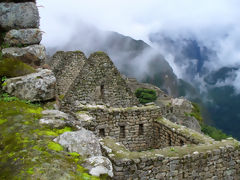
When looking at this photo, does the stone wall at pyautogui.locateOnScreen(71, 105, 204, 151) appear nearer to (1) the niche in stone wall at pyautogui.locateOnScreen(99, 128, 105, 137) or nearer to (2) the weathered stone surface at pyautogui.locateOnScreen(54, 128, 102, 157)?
(1) the niche in stone wall at pyautogui.locateOnScreen(99, 128, 105, 137)

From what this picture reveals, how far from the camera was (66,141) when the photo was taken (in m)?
3.17

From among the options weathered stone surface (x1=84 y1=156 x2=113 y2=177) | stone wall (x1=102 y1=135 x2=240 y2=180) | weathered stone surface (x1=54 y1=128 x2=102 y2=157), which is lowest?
stone wall (x1=102 y1=135 x2=240 y2=180)

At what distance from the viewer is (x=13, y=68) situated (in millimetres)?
5289

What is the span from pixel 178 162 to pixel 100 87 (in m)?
6.52

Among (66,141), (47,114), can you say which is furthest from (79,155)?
(47,114)

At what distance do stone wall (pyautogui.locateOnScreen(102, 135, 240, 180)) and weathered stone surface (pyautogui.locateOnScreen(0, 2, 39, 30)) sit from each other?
13.8 feet

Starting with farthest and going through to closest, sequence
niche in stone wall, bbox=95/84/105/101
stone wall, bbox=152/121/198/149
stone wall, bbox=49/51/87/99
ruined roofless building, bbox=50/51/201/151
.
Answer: stone wall, bbox=49/51/87/99, niche in stone wall, bbox=95/84/105/101, ruined roofless building, bbox=50/51/201/151, stone wall, bbox=152/121/198/149

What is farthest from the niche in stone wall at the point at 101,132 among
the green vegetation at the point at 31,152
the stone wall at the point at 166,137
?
the green vegetation at the point at 31,152

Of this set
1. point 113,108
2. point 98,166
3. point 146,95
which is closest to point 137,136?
point 113,108

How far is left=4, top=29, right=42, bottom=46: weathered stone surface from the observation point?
242 inches

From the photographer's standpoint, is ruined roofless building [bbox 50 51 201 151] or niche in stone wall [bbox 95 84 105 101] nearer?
ruined roofless building [bbox 50 51 201 151]

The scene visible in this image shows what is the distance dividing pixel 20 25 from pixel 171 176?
5871 mm

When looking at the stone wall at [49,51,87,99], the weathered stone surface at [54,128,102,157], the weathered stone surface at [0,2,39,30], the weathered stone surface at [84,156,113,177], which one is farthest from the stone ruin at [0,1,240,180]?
the stone wall at [49,51,87,99]

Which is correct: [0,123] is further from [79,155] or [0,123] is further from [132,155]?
[132,155]
